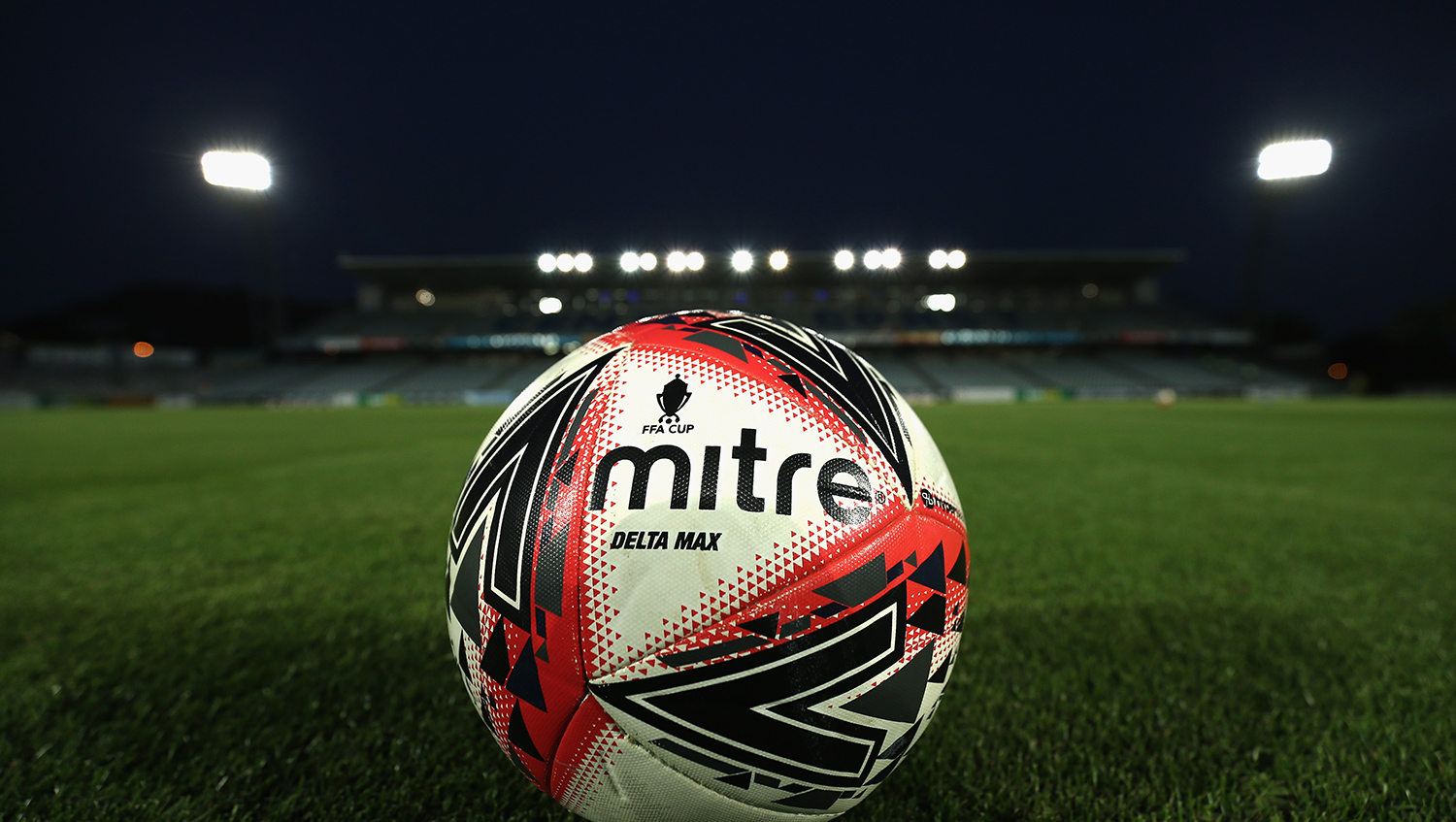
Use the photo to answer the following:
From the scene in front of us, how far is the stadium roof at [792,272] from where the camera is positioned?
38.3 metres

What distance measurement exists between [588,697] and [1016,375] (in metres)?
43.3

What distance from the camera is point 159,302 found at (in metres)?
62.2

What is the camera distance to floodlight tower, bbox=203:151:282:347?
2585 centimetres

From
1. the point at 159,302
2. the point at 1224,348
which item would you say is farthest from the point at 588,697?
the point at 159,302

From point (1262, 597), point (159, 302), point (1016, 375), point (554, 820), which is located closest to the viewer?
point (554, 820)

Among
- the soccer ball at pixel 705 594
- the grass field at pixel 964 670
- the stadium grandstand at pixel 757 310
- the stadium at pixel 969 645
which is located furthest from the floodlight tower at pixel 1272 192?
the soccer ball at pixel 705 594

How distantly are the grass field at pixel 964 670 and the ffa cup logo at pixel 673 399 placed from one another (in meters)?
0.95

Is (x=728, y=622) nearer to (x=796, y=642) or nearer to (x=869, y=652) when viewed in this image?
(x=796, y=642)

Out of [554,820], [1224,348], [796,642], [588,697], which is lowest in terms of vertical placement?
[554,820]

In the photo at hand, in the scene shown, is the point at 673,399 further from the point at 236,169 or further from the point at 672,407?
the point at 236,169

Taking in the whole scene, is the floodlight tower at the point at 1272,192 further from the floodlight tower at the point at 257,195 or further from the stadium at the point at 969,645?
the floodlight tower at the point at 257,195

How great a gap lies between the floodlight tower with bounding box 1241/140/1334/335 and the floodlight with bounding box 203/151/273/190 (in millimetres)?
43924

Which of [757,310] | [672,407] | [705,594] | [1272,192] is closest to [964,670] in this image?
[705,594]

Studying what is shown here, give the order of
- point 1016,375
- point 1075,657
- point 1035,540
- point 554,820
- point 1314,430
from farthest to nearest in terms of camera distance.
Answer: point 1016,375, point 1314,430, point 1035,540, point 1075,657, point 554,820
